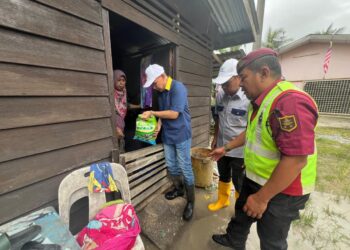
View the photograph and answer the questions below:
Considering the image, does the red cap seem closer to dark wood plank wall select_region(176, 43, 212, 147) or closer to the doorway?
the doorway

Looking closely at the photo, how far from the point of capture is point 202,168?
300 cm

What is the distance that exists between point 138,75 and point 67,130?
237cm

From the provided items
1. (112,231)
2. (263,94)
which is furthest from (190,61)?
(112,231)

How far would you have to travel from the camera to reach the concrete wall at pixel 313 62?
9586 millimetres

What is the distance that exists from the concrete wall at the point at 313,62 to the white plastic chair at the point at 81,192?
1321cm

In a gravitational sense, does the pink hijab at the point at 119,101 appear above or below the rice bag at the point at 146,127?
above

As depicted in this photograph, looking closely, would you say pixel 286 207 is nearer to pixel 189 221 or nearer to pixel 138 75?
pixel 189 221

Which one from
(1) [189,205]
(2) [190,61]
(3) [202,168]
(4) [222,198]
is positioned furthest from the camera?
(2) [190,61]

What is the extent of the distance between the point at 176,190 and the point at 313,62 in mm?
12542

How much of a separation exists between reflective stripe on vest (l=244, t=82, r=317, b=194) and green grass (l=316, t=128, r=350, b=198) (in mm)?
2755

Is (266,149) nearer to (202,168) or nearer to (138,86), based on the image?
(202,168)

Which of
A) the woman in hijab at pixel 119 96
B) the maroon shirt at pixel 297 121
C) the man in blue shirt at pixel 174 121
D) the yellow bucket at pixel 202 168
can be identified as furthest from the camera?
the yellow bucket at pixel 202 168

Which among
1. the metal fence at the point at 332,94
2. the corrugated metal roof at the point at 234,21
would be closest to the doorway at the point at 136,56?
the corrugated metal roof at the point at 234,21

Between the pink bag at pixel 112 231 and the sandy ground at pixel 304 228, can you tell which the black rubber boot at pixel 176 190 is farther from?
the pink bag at pixel 112 231
